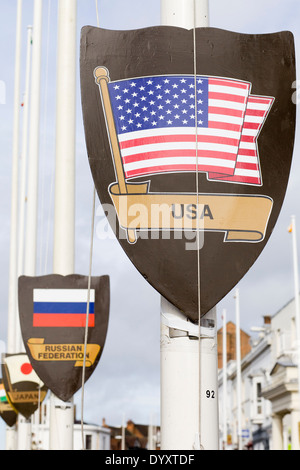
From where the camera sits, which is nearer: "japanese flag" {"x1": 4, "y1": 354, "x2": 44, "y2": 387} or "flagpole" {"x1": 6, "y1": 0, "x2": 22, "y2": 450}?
"japanese flag" {"x1": 4, "y1": 354, "x2": 44, "y2": 387}

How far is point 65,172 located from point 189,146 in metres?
7.78

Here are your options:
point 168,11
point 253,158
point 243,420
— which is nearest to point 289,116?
point 253,158

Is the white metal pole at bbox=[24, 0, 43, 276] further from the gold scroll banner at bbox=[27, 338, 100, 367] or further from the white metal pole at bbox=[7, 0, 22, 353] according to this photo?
the gold scroll banner at bbox=[27, 338, 100, 367]

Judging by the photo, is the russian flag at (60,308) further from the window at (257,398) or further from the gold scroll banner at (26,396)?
the window at (257,398)

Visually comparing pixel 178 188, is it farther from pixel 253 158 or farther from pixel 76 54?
pixel 76 54

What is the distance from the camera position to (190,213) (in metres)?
4.46

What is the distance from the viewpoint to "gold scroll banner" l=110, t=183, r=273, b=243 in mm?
4453

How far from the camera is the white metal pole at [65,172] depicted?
1117 centimetres

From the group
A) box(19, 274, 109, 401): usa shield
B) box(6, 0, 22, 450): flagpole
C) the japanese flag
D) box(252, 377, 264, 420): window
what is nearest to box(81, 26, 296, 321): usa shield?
box(19, 274, 109, 401): usa shield

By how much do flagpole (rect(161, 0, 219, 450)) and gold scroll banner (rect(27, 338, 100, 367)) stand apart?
522 centimetres

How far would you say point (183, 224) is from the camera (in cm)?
444

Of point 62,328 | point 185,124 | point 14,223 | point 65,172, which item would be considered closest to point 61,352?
point 62,328
